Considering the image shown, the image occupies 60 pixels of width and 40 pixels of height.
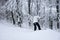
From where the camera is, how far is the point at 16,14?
12945 mm

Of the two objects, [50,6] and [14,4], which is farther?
[14,4]

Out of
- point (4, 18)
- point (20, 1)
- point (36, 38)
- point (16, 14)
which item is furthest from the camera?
point (4, 18)

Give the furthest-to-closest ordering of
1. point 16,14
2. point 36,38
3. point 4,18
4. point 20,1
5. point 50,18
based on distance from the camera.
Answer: point 4,18 → point 20,1 → point 16,14 → point 50,18 → point 36,38

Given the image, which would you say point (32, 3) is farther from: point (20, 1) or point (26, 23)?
point (26, 23)

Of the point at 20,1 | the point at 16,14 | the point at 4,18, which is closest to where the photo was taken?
the point at 16,14

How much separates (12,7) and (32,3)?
103 inches

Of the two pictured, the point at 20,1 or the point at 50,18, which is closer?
the point at 50,18

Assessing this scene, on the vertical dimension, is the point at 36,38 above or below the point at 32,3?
below

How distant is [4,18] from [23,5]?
387cm

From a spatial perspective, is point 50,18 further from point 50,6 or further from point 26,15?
point 26,15

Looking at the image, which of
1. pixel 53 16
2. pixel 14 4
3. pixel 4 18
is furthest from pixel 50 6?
pixel 4 18

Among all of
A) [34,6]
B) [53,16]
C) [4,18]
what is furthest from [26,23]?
[4,18]

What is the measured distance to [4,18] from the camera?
16.7 meters

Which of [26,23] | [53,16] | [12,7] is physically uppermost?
[12,7]
